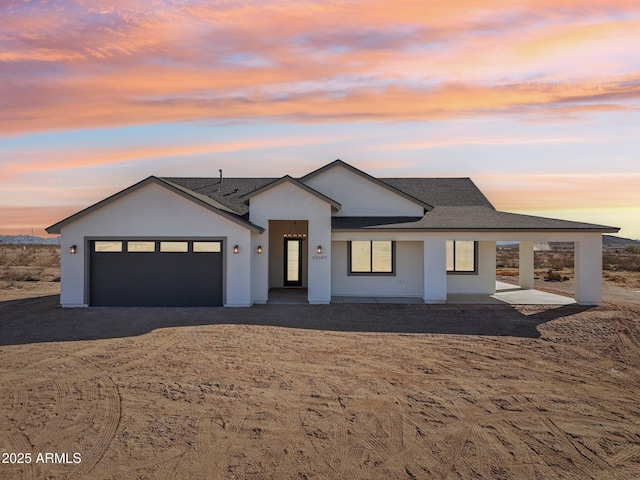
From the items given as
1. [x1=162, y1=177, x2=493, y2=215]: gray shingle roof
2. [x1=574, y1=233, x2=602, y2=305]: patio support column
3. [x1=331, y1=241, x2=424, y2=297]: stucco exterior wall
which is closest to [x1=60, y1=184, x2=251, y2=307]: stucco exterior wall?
[x1=331, y1=241, x2=424, y2=297]: stucco exterior wall

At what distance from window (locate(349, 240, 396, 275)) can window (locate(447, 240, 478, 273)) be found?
2.84 meters

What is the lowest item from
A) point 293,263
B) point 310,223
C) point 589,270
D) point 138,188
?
point 293,263

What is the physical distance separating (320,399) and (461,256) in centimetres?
1462

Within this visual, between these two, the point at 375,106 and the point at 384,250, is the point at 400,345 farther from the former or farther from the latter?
the point at 375,106

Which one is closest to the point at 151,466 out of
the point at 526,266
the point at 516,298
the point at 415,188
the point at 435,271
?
the point at 435,271

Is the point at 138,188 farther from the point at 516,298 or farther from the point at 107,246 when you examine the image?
the point at 516,298

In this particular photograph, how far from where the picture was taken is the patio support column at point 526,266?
2283 centimetres

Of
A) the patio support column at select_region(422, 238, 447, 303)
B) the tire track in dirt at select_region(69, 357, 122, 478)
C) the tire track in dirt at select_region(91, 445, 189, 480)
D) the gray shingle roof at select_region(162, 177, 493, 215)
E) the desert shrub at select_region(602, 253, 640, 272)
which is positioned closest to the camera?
the tire track in dirt at select_region(91, 445, 189, 480)

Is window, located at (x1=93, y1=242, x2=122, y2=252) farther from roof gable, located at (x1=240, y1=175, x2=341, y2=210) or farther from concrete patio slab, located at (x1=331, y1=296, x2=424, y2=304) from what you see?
concrete patio slab, located at (x1=331, y1=296, x2=424, y2=304)

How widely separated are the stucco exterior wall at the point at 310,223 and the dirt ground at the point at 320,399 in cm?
383

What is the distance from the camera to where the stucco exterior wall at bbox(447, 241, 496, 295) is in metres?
20.6

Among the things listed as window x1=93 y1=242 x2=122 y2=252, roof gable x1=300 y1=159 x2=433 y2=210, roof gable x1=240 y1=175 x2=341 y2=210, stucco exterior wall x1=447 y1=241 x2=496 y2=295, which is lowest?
stucco exterior wall x1=447 y1=241 x2=496 y2=295

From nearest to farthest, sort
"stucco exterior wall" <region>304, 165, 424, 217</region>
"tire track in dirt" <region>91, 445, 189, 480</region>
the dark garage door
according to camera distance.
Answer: "tire track in dirt" <region>91, 445, 189, 480</region> → the dark garage door → "stucco exterior wall" <region>304, 165, 424, 217</region>

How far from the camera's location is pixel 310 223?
18.0 metres
